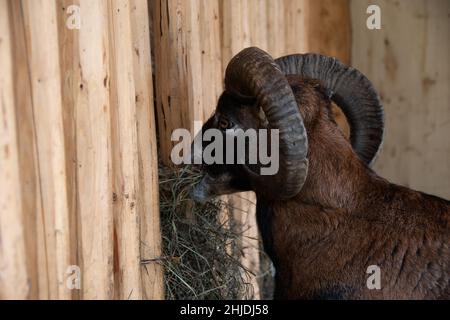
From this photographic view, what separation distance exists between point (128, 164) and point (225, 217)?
2093 mm

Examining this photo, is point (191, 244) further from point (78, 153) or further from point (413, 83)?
point (413, 83)

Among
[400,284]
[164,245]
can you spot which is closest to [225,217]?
[164,245]

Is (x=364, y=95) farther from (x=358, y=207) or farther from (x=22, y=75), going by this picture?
(x=22, y=75)

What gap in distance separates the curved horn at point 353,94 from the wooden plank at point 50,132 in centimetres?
251

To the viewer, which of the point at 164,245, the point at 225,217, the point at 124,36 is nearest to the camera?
the point at 124,36

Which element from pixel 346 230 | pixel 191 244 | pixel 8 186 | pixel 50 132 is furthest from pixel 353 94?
pixel 8 186

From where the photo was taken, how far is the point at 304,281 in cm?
614

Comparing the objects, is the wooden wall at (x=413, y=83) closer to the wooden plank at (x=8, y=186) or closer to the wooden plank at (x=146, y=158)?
the wooden plank at (x=146, y=158)

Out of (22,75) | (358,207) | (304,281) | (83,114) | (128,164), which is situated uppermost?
(22,75)

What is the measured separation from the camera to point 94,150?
5.35 meters

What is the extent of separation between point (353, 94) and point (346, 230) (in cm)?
144

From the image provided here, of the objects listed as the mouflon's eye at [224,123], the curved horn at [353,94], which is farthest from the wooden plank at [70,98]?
the curved horn at [353,94]

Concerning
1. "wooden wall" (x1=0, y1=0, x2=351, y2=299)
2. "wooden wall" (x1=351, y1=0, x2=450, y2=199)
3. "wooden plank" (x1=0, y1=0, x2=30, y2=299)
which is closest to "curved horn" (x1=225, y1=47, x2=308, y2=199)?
"wooden wall" (x1=0, y1=0, x2=351, y2=299)

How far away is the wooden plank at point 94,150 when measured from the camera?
5219mm
